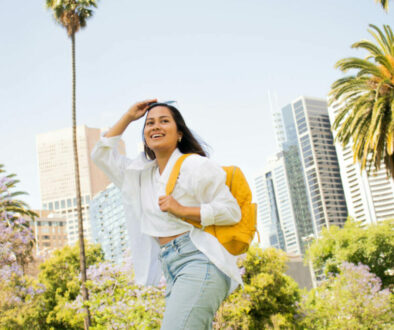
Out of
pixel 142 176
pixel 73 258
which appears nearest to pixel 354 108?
pixel 142 176

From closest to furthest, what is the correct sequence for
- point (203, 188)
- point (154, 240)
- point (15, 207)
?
point (203, 188) → point (154, 240) → point (15, 207)

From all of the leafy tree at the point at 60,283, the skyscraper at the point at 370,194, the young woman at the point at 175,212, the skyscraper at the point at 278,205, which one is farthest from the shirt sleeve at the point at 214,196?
the skyscraper at the point at 278,205

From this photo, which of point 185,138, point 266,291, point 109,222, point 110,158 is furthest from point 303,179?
point 110,158

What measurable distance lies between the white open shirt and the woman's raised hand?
19 cm

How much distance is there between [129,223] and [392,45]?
48.5ft

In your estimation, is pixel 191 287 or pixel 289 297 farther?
pixel 289 297

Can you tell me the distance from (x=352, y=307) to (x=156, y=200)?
21.7 metres

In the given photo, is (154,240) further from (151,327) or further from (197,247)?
(151,327)

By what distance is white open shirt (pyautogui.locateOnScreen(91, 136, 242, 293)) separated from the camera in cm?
273

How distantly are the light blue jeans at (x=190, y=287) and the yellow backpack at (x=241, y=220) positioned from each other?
15 cm

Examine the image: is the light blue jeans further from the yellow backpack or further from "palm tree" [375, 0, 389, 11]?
"palm tree" [375, 0, 389, 11]

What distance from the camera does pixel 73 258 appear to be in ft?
97.8

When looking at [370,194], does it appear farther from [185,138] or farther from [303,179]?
[185,138]

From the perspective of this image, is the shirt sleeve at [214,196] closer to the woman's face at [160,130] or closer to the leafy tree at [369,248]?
the woman's face at [160,130]
